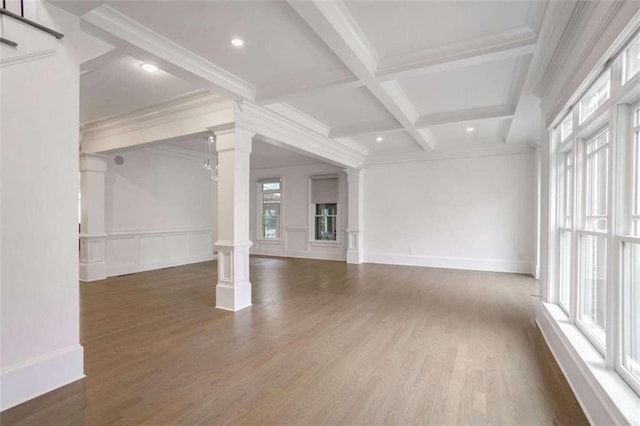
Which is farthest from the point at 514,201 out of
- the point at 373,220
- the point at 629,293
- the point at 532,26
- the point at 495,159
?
the point at 629,293

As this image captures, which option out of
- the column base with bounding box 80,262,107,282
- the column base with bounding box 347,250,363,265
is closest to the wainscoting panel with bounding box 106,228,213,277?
the column base with bounding box 80,262,107,282

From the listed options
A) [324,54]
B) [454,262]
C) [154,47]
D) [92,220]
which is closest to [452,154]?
[454,262]

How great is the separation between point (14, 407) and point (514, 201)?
764cm

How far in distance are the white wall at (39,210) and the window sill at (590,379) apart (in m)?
3.26

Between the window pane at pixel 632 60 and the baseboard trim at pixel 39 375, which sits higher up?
the window pane at pixel 632 60

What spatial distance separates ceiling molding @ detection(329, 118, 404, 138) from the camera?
16.5 ft

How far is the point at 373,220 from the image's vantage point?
26.0 feet

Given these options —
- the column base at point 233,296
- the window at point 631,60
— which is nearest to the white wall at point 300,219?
the column base at point 233,296

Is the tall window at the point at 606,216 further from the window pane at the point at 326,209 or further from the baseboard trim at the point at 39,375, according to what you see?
the window pane at the point at 326,209

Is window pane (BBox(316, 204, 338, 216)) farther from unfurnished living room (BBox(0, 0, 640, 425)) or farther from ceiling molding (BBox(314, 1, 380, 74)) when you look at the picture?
ceiling molding (BBox(314, 1, 380, 74))

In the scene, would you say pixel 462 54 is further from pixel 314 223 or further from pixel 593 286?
pixel 314 223

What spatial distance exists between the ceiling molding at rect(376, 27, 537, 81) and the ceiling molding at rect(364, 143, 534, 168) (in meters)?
4.30

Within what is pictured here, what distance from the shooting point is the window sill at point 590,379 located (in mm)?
1538

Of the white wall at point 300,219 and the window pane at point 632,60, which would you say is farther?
the white wall at point 300,219
